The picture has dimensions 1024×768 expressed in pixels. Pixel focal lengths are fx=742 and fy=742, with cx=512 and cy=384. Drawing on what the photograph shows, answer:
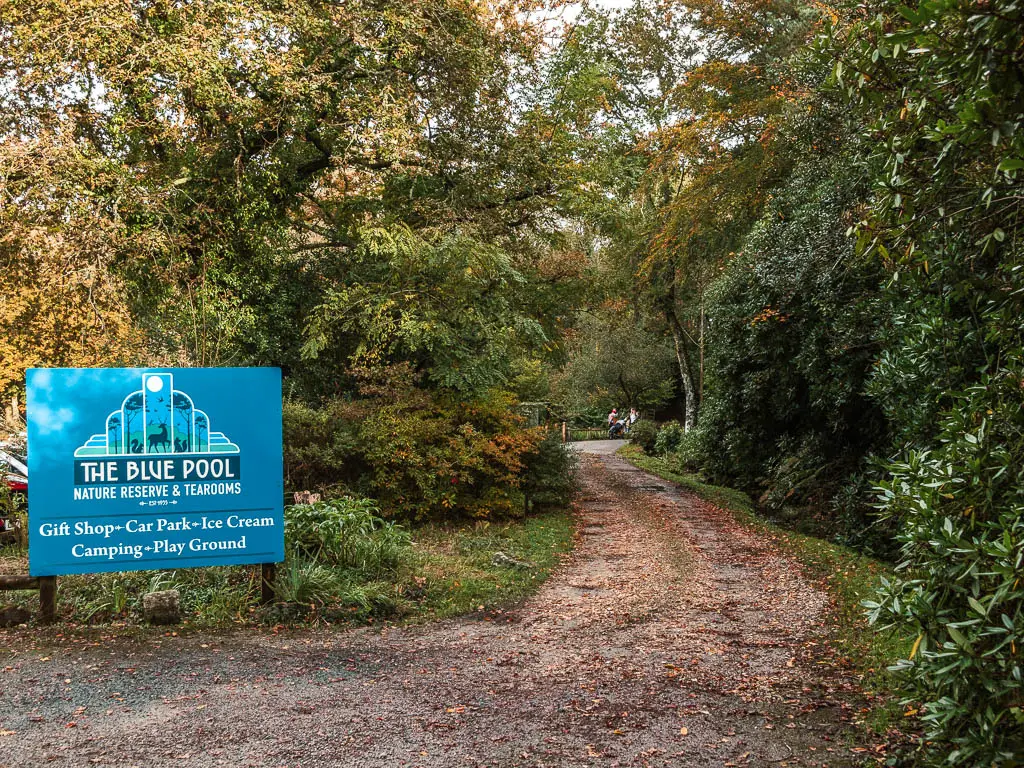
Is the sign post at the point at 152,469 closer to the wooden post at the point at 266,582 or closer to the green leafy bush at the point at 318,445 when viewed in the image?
the wooden post at the point at 266,582

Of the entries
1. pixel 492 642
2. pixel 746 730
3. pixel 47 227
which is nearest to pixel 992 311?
pixel 746 730

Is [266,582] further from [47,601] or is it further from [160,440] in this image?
[47,601]

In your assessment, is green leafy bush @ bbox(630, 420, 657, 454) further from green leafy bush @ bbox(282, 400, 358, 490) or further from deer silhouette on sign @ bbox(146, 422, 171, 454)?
deer silhouette on sign @ bbox(146, 422, 171, 454)

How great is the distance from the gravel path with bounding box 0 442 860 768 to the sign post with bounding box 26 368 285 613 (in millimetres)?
859

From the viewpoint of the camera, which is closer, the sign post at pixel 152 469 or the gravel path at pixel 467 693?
the gravel path at pixel 467 693

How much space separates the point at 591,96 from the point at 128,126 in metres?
7.68

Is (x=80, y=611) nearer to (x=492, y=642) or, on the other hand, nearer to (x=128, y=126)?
(x=492, y=642)

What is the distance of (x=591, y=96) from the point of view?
13.4m

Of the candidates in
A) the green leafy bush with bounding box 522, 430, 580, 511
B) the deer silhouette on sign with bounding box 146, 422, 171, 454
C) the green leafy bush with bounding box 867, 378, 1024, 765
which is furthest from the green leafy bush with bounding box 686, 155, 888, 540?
the deer silhouette on sign with bounding box 146, 422, 171, 454

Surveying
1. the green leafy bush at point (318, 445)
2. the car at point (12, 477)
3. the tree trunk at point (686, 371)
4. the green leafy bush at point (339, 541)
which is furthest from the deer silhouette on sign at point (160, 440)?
the tree trunk at point (686, 371)

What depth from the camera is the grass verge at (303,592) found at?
269 inches

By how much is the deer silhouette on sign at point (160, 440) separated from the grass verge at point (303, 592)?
1.35 m

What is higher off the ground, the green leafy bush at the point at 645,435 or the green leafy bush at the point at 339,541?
the green leafy bush at the point at 339,541

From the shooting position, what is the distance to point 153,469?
687 centimetres
